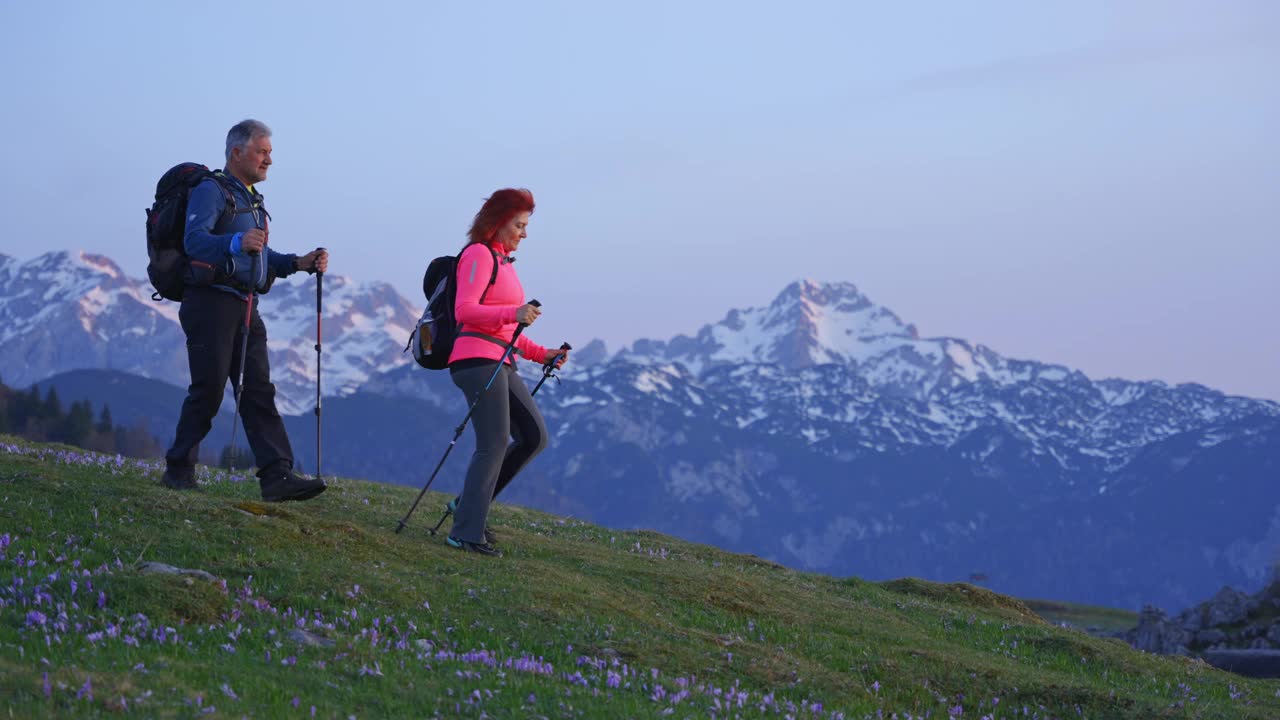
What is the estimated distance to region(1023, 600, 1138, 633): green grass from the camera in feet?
210

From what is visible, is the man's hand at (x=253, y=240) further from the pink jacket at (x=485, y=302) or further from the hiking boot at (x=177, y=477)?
the hiking boot at (x=177, y=477)

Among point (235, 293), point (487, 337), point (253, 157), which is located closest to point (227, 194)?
point (253, 157)

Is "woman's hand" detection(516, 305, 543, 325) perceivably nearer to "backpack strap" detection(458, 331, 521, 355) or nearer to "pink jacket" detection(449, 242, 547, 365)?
"pink jacket" detection(449, 242, 547, 365)

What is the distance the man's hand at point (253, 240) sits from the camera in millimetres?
15883

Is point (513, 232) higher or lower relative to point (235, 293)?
higher

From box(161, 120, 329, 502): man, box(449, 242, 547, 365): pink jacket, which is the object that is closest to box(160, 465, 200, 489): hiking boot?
box(161, 120, 329, 502): man

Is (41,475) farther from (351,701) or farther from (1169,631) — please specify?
(1169,631)

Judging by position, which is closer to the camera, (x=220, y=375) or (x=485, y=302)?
(x=485, y=302)

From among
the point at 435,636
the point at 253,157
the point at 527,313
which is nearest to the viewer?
the point at 435,636

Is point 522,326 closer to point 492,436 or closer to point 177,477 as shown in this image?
point 492,436

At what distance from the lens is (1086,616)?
7319cm

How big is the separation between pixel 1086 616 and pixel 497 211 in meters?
65.3

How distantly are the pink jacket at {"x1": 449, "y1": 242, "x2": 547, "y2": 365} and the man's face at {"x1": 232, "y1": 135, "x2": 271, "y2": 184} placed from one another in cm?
306

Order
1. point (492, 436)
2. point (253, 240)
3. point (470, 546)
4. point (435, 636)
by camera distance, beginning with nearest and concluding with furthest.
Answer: point (435, 636), point (253, 240), point (492, 436), point (470, 546)
